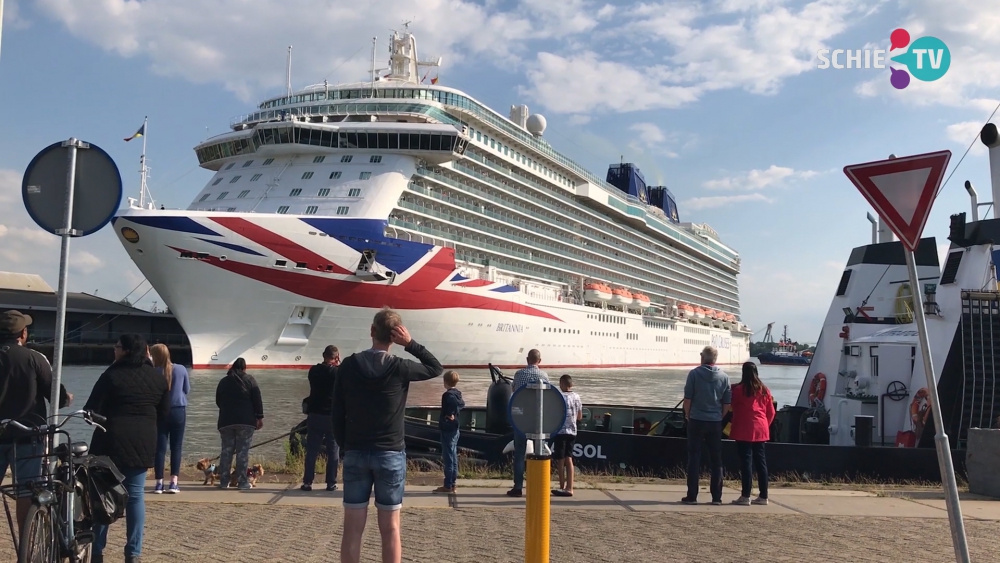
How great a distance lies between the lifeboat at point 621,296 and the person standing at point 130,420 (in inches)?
1651

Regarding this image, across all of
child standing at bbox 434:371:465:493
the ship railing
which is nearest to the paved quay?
child standing at bbox 434:371:465:493

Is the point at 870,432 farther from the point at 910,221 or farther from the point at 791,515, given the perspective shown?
the point at 910,221

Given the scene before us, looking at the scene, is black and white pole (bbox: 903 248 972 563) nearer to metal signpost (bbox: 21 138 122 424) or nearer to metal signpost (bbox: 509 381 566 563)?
metal signpost (bbox: 509 381 566 563)

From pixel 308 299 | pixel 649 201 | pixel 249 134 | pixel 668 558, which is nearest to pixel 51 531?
pixel 668 558

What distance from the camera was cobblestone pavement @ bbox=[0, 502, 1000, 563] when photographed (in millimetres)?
4641

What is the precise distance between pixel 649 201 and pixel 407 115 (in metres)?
39.9

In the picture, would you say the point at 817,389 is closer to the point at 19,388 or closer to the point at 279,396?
the point at 19,388

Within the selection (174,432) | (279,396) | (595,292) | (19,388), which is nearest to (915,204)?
(19,388)

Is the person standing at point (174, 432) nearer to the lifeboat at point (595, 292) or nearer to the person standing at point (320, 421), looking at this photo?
the person standing at point (320, 421)

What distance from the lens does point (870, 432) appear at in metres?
9.04

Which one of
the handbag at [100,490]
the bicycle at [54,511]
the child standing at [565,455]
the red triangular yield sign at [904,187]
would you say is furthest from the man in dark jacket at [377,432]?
the child standing at [565,455]

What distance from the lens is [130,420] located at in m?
4.06

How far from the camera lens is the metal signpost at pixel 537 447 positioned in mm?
3348

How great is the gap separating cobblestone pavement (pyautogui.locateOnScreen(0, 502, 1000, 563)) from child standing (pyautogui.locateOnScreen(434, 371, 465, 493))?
0.88 m
